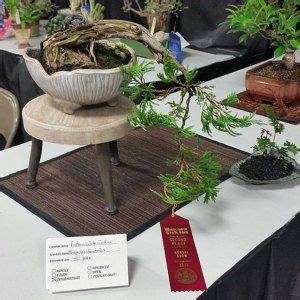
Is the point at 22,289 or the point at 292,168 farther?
the point at 292,168

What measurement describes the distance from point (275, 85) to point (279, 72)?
0.09 m

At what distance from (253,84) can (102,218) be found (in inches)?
33.2

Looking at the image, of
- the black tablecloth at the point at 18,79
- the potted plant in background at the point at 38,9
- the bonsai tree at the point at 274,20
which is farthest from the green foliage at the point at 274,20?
the potted plant in background at the point at 38,9

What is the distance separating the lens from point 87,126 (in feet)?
2.71

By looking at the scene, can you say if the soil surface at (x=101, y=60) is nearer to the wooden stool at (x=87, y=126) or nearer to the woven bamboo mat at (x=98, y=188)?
the wooden stool at (x=87, y=126)

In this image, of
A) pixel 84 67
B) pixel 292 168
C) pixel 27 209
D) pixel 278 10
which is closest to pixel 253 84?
pixel 278 10

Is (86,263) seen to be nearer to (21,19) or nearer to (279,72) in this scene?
(279,72)

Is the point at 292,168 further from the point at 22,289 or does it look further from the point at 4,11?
the point at 4,11

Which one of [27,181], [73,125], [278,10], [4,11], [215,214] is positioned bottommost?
[4,11]

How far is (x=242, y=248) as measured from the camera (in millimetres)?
805

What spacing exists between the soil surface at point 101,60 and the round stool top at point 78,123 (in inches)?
3.6

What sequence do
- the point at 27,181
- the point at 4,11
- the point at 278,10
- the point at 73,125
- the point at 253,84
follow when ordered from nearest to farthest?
the point at 73,125
the point at 27,181
the point at 278,10
the point at 253,84
the point at 4,11

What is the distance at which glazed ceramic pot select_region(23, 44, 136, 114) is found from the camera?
0.79 metres

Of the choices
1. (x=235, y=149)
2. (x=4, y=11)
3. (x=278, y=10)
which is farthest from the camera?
(x=4, y=11)
